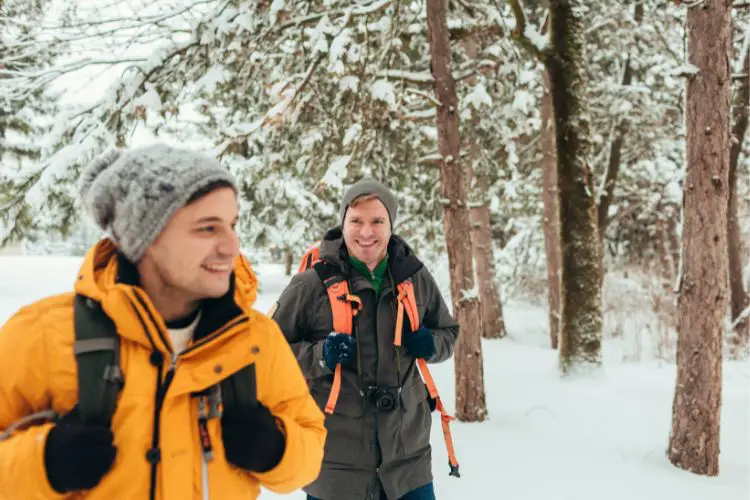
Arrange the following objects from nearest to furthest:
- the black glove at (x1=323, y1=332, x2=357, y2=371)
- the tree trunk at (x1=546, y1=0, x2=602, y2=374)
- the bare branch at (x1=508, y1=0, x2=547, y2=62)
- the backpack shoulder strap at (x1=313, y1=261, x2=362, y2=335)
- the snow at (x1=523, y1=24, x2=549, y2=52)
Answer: the black glove at (x1=323, y1=332, x2=357, y2=371)
the backpack shoulder strap at (x1=313, y1=261, x2=362, y2=335)
the bare branch at (x1=508, y1=0, x2=547, y2=62)
the snow at (x1=523, y1=24, x2=549, y2=52)
the tree trunk at (x1=546, y1=0, x2=602, y2=374)

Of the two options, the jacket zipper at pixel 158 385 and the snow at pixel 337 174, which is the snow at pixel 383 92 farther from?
the jacket zipper at pixel 158 385

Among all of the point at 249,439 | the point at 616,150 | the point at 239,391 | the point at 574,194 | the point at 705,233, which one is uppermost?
the point at 616,150

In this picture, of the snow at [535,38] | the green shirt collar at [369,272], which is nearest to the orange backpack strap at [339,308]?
the green shirt collar at [369,272]

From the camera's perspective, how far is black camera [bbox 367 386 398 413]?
2.56 meters

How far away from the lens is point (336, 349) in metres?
2.49

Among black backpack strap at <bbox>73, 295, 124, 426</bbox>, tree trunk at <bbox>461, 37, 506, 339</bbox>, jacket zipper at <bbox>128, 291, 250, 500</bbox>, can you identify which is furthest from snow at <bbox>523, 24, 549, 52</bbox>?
black backpack strap at <bbox>73, 295, 124, 426</bbox>

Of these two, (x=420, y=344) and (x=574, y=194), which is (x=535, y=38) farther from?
(x=420, y=344)

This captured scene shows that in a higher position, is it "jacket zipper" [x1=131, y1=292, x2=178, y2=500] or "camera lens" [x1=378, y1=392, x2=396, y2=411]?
"jacket zipper" [x1=131, y1=292, x2=178, y2=500]

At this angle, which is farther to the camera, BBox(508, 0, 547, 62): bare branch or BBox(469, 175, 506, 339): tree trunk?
BBox(469, 175, 506, 339): tree trunk

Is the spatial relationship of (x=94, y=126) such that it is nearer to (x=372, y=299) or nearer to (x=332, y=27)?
(x=332, y=27)

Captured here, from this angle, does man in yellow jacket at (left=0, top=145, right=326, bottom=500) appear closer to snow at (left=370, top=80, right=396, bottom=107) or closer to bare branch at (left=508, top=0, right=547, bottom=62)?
snow at (left=370, top=80, right=396, bottom=107)

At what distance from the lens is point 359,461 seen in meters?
2.52

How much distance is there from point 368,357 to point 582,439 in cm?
371

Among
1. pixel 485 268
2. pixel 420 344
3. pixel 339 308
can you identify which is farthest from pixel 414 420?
pixel 485 268
